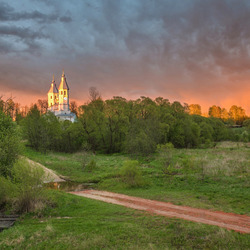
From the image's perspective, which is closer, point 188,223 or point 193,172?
point 188,223

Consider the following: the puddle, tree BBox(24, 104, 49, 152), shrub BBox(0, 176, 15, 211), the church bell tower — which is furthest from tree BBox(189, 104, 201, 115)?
shrub BBox(0, 176, 15, 211)

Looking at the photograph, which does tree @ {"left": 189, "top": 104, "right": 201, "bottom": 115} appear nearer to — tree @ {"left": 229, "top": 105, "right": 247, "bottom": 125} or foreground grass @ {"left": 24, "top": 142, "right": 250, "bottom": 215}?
tree @ {"left": 229, "top": 105, "right": 247, "bottom": 125}

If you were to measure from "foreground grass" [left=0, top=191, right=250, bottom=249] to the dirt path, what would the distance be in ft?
3.50

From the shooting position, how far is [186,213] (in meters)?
13.7

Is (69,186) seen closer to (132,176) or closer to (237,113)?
(132,176)

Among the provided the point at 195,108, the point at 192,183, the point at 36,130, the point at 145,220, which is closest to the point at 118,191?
the point at 192,183

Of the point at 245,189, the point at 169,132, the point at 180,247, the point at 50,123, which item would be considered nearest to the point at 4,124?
the point at 180,247

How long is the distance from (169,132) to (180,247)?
4581 centimetres

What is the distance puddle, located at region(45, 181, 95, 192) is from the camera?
22659 millimetres

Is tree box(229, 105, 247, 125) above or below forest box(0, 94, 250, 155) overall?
above

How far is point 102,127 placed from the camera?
52.2 m

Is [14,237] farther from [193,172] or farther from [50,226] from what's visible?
[193,172]

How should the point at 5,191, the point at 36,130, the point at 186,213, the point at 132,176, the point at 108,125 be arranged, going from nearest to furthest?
the point at 186,213 < the point at 5,191 < the point at 132,176 < the point at 36,130 < the point at 108,125

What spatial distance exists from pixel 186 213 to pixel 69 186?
43.2 feet
